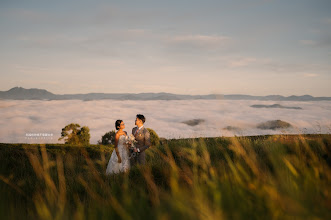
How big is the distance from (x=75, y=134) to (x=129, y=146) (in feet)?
171

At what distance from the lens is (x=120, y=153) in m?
10.6

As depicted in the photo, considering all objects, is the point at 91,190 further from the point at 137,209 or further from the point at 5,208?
the point at 137,209

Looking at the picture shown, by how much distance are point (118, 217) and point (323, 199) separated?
8.53ft

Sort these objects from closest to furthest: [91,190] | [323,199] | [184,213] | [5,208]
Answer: [184,213] → [323,199] → [5,208] → [91,190]

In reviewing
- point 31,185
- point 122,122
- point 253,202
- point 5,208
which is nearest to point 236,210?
point 253,202

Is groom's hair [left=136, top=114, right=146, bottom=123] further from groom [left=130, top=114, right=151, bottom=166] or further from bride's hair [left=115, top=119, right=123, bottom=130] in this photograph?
bride's hair [left=115, top=119, right=123, bottom=130]

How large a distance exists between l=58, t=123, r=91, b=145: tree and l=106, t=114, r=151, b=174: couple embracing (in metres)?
50.9

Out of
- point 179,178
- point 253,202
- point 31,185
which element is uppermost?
point 253,202

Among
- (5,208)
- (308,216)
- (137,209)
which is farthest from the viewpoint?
(5,208)

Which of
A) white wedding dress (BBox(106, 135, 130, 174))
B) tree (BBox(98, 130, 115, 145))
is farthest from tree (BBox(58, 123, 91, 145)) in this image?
white wedding dress (BBox(106, 135, 130, 174))

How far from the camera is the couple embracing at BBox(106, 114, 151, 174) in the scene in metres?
10.3

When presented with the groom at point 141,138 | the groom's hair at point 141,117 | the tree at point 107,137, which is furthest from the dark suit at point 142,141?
the tree at point 107,137

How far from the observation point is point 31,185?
290 inches

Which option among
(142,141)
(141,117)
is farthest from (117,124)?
(142,141)
